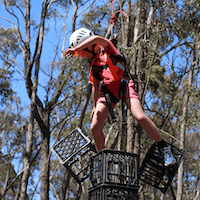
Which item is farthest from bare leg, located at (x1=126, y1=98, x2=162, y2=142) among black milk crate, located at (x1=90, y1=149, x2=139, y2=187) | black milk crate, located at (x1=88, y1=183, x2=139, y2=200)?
black milk crate, located at (x1=88, y1=183, x2=139, y2=200)

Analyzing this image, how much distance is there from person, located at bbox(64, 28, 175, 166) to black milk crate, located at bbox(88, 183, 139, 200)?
68 centimetres

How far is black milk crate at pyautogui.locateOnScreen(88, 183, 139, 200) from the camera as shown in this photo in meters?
2.57

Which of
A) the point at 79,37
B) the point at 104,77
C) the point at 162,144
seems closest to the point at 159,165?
the point at 162,144

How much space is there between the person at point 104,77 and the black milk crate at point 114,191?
68 centimetres

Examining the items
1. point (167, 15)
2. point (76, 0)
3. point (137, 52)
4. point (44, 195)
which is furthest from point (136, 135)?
point (76, 0)

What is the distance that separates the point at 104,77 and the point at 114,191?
118cm

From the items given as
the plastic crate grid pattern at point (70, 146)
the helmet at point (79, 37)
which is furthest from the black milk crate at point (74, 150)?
the helmet at point (79, 37)

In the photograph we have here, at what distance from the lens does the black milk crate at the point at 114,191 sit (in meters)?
2.57

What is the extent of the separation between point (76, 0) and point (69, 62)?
10.2 feet

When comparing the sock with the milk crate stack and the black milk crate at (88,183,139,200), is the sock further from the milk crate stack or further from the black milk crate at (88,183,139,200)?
the black milk crate at (88,183,139,200)

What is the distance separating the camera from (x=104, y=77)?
11.2ft

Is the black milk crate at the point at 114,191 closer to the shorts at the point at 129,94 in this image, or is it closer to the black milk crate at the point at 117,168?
the black milk crate at the point at 117,168

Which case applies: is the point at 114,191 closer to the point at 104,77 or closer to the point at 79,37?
the point at 104,77

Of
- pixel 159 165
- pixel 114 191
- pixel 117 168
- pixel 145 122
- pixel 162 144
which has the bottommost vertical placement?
pixel 114 191
